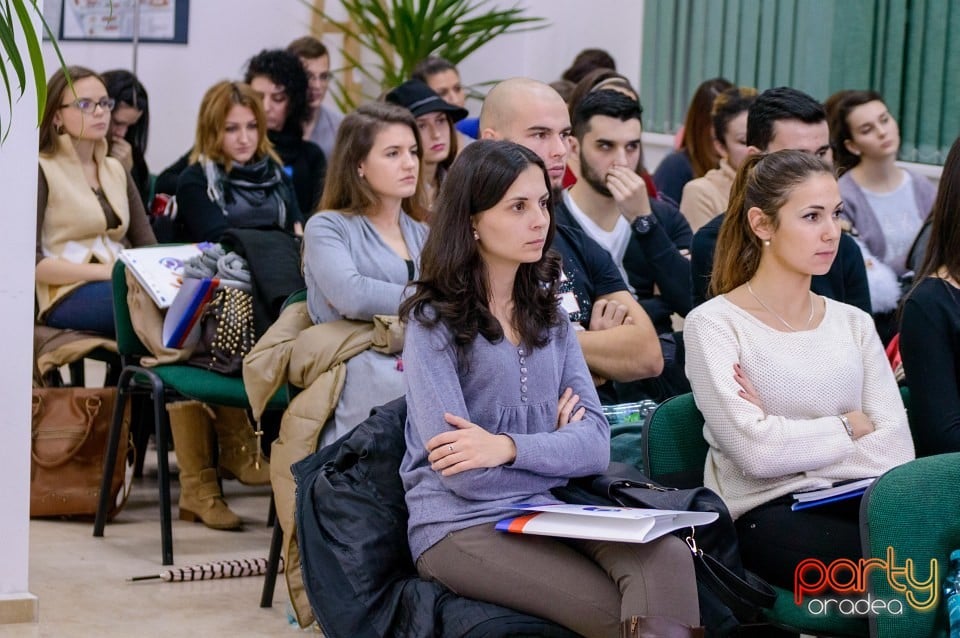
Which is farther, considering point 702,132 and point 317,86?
point 317,86

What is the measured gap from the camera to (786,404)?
282 cm

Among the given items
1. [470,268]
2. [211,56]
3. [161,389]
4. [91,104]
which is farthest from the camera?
[211,56]

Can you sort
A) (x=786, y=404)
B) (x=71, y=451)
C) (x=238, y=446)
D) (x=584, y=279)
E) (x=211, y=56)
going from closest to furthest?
1. (x=786, y=404)
2. (x=584, y=279)
3. (x=71, y=451)
4. (x=238, y=446)
5. (x=211, y=56)

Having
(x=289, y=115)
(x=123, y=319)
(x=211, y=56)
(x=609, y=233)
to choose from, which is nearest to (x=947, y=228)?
(x=609, y=233)

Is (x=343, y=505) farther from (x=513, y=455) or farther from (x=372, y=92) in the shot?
(x=372, y=92)

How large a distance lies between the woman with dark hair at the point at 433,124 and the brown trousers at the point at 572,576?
2.21m

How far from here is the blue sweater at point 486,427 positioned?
8.38 ft

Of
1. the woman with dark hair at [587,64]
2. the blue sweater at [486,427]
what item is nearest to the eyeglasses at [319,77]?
the woman with dark hair at [587,64]

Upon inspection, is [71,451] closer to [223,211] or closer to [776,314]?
[223,211]

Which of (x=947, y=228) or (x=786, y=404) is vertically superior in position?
(x=947, y=228)

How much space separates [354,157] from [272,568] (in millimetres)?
1106

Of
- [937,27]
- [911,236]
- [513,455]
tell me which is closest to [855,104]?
[911,236]

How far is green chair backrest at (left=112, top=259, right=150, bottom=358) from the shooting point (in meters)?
4.38

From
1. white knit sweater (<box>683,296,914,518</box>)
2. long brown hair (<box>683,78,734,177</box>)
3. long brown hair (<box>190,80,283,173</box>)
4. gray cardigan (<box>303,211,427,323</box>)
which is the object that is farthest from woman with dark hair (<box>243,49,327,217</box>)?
white knit sweater (<box>683,296,914,518</box>)
